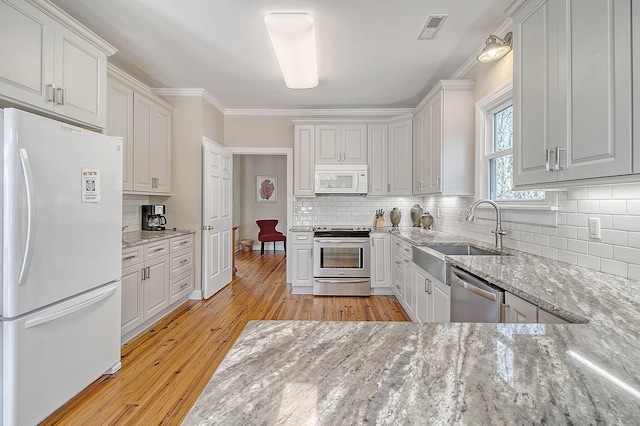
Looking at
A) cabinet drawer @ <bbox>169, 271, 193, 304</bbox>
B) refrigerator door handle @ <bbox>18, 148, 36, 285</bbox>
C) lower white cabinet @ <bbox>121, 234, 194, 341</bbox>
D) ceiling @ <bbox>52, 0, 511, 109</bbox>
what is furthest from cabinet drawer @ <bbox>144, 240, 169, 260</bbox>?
ceiling @ <bbox>52, 0, 511, 109</bbox>

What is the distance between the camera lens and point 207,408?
493mm

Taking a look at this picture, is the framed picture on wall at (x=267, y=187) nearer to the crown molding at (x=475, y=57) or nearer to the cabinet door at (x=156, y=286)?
the cabinet door at (x=156, y=286)

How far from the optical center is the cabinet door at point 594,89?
1.10m

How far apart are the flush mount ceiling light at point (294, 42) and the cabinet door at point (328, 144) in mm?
1214

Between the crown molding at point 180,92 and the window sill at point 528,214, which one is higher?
the crown molding at point 180,92

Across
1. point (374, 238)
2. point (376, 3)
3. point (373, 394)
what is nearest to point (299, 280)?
point (374, 238)

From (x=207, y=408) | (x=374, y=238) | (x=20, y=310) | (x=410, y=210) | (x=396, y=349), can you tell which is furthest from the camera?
(x=410, y=210)

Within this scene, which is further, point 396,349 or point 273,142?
point 273,142

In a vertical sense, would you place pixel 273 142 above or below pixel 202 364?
above

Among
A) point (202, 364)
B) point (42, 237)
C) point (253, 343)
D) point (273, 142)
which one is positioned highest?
point (273, 142)

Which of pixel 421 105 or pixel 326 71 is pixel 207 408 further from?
pixel 421 105

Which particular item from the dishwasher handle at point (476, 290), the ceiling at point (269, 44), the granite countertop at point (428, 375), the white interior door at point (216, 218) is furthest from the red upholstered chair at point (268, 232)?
the granite countertop at point (428, 375)

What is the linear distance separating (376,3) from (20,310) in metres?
2.83

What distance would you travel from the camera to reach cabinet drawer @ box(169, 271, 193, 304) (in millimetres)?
3215
